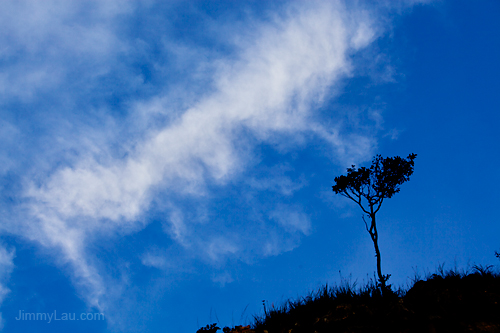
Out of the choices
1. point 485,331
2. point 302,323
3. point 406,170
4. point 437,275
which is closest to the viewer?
point 485,331

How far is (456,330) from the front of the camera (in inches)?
270

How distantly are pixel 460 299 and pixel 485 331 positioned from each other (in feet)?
4.78

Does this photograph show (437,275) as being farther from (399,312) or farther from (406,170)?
(406,170)

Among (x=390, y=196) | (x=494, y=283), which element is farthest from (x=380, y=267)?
(x=494, y=283)

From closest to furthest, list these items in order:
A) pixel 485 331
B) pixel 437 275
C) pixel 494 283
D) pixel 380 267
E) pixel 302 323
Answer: pixel 485 331 → pixel 494 283 → pixel 302 323 → pixel 437 275 → pixel 380 267

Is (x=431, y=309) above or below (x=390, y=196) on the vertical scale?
below

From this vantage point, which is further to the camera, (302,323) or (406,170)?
(406,170)

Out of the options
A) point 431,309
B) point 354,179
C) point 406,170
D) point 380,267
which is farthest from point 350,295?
point 406,170

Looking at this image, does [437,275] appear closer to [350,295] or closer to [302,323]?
[350,295]

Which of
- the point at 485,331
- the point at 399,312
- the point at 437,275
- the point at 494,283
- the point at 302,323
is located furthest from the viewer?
the point at 437,275

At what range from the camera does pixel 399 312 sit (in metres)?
7.71

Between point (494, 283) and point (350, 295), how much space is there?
409 centimetres

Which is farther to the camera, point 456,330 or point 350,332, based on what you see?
point 350,332

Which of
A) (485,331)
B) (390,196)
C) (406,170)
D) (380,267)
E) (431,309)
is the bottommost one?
(485,331)
